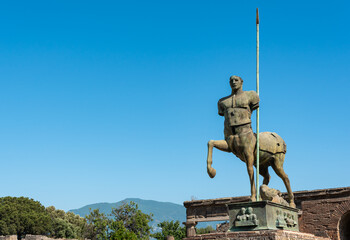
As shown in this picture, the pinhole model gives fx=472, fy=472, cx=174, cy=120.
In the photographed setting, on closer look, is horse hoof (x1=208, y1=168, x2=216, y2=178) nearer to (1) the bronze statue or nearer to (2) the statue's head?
(1) the bronze statue

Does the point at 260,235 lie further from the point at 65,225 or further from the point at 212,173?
the point at 65,225

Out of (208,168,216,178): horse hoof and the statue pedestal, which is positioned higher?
(208,168,216,178): horse hoof

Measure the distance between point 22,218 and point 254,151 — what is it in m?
45.4

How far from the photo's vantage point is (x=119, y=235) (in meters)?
28.1

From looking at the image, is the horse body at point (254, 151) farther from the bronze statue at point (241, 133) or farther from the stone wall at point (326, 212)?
the stone wall at point (326, 212)

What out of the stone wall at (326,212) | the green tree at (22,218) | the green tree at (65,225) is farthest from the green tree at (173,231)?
the stone wall at (326,212)

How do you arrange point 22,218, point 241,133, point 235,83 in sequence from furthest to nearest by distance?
point 22,218, point 235,83, point 241,133

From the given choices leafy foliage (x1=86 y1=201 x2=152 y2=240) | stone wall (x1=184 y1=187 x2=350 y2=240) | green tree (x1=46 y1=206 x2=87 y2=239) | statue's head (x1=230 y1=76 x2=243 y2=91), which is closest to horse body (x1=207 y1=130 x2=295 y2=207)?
statue's head (x1=230 y1=76 x2=243 y2=91)

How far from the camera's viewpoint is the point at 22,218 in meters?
50.1

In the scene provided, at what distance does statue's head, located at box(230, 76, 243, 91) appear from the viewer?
961cm

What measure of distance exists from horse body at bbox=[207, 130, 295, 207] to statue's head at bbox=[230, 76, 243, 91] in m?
0.96

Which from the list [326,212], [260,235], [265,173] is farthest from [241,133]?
[326,212]

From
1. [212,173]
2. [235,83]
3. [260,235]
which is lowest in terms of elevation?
[260,235]

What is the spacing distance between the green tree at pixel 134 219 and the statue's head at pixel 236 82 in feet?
101
